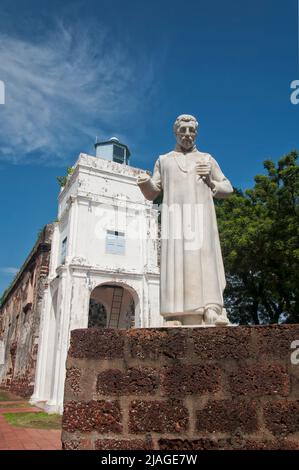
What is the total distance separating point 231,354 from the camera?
2412mm

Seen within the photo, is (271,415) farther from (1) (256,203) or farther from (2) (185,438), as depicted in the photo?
(1) (256,203)

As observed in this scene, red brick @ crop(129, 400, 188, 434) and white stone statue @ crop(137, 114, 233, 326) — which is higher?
white stone statue @ crop(137, 114, 233, 326)

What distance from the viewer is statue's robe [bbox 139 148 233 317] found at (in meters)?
3.01

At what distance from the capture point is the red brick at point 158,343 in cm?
248

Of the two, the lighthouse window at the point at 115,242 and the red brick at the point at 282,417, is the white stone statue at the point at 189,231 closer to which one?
the red brick at the point at 282,417

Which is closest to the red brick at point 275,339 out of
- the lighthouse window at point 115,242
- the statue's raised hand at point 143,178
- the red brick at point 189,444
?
the red brick at point 189,444

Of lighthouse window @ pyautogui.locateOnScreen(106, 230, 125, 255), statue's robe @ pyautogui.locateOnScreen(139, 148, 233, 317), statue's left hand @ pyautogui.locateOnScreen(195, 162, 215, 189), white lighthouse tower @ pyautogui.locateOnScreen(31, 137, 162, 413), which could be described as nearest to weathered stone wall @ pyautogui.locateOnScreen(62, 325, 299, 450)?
statue's robe @ pyautogui.locateOnScreen(139, 148, 233, 317)

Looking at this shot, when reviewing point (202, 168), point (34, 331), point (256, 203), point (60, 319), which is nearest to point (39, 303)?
point (34, 331)

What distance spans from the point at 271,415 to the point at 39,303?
1370cm

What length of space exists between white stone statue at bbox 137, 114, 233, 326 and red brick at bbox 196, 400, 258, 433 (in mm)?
588

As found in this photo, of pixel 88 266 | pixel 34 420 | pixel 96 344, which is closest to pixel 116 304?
pixel 88 266

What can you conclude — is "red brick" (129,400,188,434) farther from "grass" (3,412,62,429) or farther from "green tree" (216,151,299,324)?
"green tree" (216,151,299,324)

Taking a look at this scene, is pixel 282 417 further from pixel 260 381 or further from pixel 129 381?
pixel 129 381

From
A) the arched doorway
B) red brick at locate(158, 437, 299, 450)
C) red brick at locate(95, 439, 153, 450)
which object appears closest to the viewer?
red brick at locate(158, 437, 299, 450)
